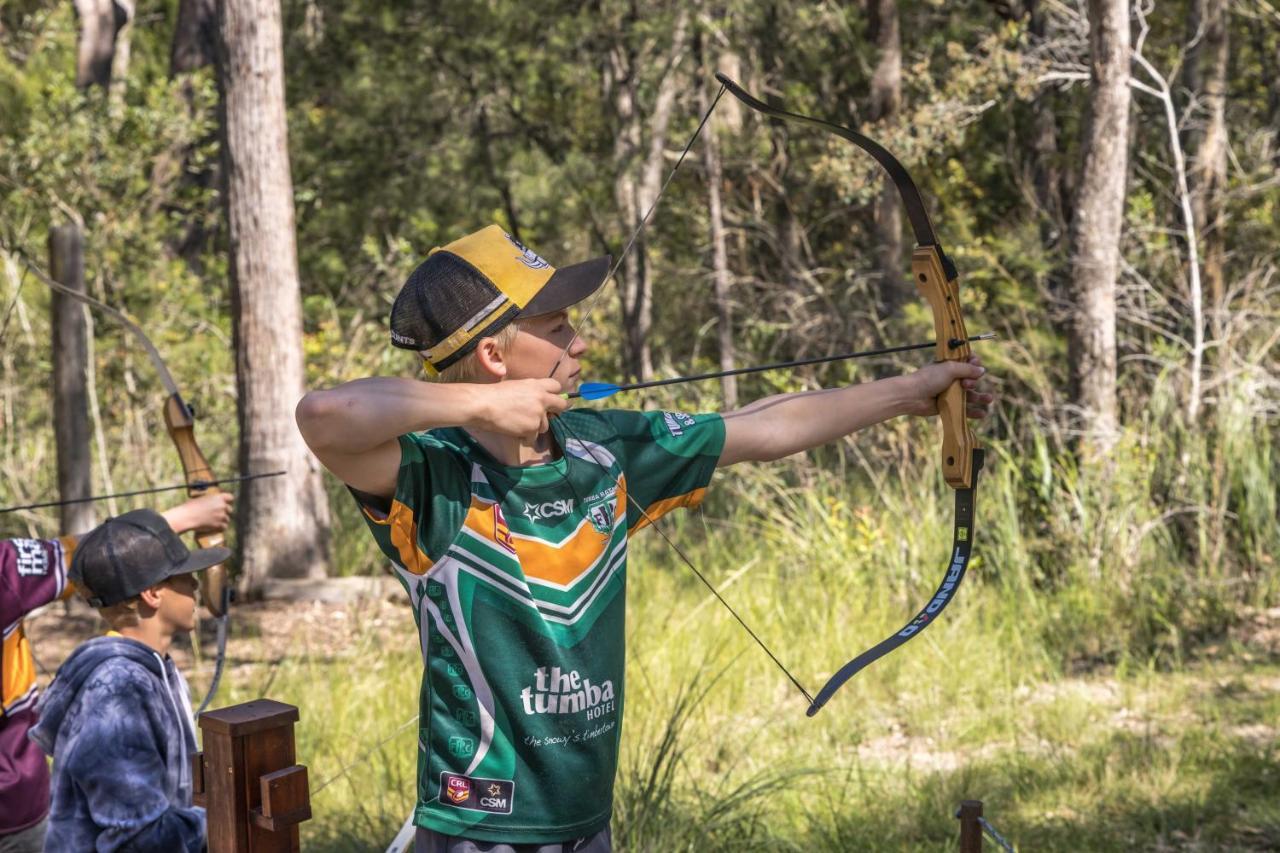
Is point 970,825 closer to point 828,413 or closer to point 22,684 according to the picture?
point 828,413

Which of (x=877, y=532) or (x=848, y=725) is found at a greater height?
(x=877, y=532)

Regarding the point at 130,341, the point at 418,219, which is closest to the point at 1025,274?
the point at 130,341

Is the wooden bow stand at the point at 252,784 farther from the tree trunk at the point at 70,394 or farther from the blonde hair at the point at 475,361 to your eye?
the tree trunk at the point at 70,394

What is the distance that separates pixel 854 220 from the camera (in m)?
11.9

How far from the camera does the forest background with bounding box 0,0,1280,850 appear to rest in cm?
446

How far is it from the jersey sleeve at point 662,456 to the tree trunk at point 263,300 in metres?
5.44

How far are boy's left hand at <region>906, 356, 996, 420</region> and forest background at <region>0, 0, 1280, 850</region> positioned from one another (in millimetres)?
1448

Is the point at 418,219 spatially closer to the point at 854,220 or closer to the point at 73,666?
the point at 854,220

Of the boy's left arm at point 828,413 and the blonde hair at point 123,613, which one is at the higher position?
the boy's left arm at point 828,413

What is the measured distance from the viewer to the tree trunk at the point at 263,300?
7461 millimetres

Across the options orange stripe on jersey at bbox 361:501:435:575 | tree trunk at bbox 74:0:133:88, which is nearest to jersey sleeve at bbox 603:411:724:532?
orange stripe on jersey at bbox 361:501:435:575

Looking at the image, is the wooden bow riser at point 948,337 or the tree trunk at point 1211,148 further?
the tree trunk at point 1211,148

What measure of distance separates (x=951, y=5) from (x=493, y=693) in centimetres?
1126

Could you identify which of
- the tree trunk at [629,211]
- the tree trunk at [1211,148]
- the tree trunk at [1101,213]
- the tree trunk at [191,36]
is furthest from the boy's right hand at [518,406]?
the tree trunk at [191,36]
